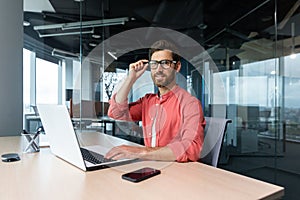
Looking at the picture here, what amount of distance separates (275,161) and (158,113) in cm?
299

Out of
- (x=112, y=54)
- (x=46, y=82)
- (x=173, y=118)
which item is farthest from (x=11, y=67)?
(x=112, y=54)

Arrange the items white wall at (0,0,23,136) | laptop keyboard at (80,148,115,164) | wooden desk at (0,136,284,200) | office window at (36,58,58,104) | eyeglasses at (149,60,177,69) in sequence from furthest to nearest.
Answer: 1. office window at (36,58,58,104)
2. white wall at (0,0,23,136)
3. eyeglasses at (149,60,177,69)
4. laptop keyboard at (80,148,115,164)
5. wooden desk at (0,136,284,200)

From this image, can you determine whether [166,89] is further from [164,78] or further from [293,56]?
[293,56]

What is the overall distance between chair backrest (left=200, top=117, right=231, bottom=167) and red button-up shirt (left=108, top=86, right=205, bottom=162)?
0.39 ft

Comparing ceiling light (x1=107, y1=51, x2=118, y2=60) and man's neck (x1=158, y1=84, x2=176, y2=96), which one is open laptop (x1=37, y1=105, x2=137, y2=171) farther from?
ceiling light (x1=107, y1=51, x2=118, y2=60)

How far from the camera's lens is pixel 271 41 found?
3949mm

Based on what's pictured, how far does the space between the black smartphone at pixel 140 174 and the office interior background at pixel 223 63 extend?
7.17 feet

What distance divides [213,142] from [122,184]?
25.3 inches

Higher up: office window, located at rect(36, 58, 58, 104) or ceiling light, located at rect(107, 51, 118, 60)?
ceiling light, located at rect(107, 51, 118, 60)

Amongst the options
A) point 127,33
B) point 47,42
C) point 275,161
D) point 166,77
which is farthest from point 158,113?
point 127,33

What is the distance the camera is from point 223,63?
15.3 feet

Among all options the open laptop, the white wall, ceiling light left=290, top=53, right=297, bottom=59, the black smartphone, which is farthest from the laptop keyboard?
ceiling light left=290, top=53, right=297, bottom=59

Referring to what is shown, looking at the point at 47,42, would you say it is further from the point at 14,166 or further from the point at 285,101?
the point at 285,101

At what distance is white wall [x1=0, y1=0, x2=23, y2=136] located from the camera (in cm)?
194
